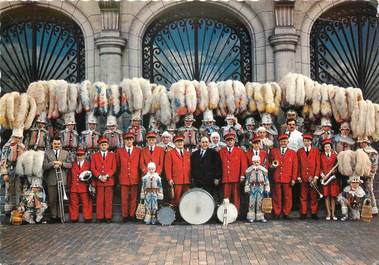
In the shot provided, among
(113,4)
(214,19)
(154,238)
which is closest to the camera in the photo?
(154,238)

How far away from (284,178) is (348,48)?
629 centimetres

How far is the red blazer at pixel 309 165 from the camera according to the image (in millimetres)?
9836

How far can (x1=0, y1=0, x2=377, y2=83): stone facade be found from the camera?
13062mm

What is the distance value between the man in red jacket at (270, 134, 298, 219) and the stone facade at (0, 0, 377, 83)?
149 inches

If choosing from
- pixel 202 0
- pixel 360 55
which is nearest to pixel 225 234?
pixel 202 0

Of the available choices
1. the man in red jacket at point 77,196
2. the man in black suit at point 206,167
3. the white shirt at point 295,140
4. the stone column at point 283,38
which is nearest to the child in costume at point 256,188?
the man in black suit at point 206,167

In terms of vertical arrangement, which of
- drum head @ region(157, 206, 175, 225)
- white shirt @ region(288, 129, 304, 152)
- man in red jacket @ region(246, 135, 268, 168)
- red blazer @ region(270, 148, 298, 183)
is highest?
white shirt @ region(288, 129, 304, 152)

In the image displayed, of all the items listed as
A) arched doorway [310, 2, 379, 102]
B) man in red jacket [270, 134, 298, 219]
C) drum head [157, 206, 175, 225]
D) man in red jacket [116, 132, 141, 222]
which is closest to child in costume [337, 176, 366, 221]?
man in red jacket [270, 134, 298, 219]

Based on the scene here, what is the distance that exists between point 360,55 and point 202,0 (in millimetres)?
5020

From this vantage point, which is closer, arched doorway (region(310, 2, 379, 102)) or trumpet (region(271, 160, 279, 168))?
trumpet (region(271, 160, 279, 168))

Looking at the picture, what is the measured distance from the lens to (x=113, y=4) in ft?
42.7

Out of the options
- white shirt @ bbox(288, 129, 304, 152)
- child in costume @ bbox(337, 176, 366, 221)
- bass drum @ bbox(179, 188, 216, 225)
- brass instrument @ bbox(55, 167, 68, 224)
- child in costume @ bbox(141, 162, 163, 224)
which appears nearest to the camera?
bass drum @ bbox(179, 188, 216, 225)

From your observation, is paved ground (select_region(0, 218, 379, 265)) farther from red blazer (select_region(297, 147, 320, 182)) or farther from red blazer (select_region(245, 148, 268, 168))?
Result: red blazer (select_region(245, 148, 268, 168))

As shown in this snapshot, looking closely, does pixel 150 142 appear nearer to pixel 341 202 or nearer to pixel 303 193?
pixel 303 193
